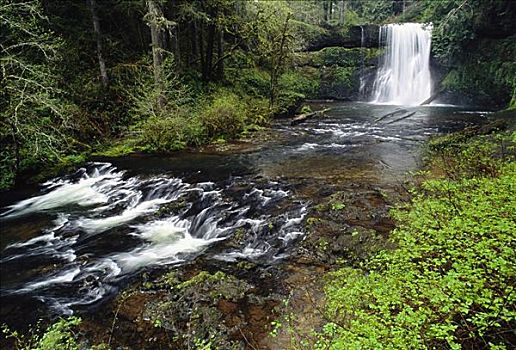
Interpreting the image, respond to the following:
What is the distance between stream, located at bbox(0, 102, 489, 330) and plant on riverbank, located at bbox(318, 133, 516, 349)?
1.96 m

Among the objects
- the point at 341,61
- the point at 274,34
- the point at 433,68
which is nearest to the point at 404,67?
the point at 433,68

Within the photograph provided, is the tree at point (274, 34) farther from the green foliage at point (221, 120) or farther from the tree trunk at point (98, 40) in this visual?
the tree trunk at point (98, 40)

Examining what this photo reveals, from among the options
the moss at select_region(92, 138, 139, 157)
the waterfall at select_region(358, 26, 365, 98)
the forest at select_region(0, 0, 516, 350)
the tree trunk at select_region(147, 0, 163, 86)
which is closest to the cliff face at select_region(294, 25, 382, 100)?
the waterfall at select_region(358, 26, 365, 98)

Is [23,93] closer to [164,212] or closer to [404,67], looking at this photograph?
[164,212]

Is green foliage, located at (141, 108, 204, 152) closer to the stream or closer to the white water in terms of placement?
the stream

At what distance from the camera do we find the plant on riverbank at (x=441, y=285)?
2736 mm

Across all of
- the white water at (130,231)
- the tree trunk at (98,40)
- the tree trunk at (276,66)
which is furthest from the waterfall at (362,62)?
the white water at (130,231)

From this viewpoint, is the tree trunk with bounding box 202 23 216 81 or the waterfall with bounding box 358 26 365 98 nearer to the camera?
the tree trunk with bounding box 202 23 216 81

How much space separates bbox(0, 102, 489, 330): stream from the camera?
5621 millimetres

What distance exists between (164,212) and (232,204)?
1.53 m

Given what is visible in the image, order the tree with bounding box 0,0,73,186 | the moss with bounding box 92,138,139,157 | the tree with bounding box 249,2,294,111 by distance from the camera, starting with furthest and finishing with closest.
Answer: the tree with bounding box 249,2,294,111, the moss with bounding box 92,138,139,157, the tree with bounding box 0,0,73,186

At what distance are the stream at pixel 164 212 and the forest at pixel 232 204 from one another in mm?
49

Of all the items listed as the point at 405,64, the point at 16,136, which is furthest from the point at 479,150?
the point at 405,64

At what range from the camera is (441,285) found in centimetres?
302
